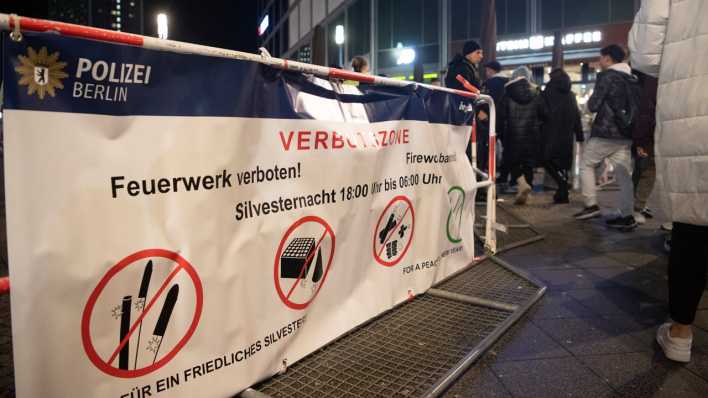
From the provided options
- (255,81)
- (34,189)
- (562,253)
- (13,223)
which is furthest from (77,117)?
(562,253)

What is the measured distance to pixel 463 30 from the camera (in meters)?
26.2

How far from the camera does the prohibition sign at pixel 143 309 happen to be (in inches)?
68.6

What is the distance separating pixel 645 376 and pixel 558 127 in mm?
6444

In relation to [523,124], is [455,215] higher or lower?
lower

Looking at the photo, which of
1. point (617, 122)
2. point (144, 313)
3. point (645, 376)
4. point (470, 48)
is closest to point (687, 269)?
point (645, 376)

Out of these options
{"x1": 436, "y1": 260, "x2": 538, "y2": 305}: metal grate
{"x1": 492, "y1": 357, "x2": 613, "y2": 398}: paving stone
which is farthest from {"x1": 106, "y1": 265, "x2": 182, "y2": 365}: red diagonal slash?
{"x1": 436, "y1": 260, "x2": 538, "y2": 305}: metal grate

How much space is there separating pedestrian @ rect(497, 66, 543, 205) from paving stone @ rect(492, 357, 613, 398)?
5.65m

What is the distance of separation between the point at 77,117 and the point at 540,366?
2.44m

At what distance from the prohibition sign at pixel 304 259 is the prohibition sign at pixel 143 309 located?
1.54ft

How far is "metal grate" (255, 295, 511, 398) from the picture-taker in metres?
2.38

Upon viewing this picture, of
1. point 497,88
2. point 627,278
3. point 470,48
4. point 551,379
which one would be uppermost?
point 470,48

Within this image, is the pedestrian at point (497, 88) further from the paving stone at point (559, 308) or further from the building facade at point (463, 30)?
the building facade at point (463, 30)

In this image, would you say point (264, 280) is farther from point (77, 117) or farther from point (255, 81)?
point (77, 117)

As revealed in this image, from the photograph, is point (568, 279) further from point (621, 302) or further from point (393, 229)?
point (393, 229)
